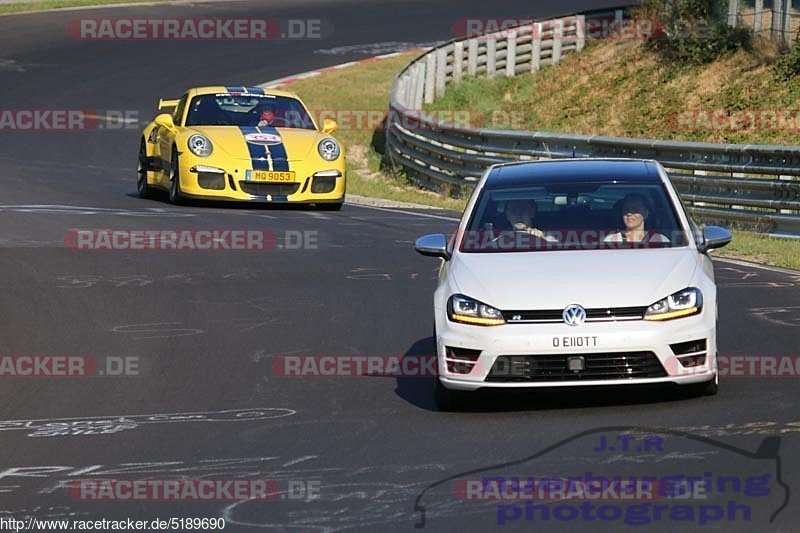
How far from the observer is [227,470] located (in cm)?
723

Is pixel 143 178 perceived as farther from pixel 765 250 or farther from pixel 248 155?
pixel 765 250

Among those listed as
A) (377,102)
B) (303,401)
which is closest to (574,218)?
(303,401)

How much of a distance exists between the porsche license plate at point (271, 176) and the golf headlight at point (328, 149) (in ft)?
1.76

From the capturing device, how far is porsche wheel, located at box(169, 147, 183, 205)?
1894 centimetres

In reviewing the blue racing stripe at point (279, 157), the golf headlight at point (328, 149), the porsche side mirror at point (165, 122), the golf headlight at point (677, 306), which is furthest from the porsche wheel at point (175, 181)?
the golf headlight at point (677, 306)

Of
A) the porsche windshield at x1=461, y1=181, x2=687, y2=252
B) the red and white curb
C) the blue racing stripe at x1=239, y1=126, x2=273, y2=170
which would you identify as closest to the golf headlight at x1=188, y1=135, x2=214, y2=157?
the blue racing stripe at x1=239, y1=126, x2=273, y2=170

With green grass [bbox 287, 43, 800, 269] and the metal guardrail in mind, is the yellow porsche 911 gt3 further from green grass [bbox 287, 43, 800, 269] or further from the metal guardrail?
the metal guardrail

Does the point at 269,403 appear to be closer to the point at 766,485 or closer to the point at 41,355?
the point at 41,355

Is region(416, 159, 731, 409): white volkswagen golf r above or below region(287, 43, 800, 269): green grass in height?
above

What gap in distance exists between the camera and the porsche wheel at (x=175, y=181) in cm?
1894

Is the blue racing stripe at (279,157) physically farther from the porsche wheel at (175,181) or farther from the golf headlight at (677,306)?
the golf headlight at (677,306)

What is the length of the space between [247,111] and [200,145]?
1.29 meters

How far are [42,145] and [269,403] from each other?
20.0 metres

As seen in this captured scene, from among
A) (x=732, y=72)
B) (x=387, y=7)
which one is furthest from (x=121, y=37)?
(x=732, y=72)
